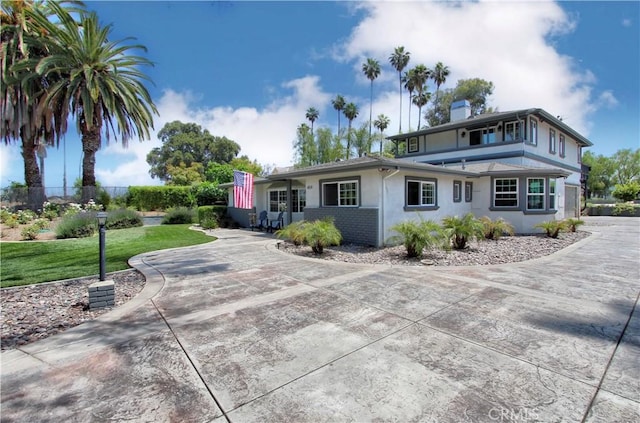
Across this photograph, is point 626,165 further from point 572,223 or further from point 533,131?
point 572,223

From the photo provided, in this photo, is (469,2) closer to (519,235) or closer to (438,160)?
(519,235)

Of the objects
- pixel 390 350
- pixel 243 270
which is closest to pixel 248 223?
pixel 243 270

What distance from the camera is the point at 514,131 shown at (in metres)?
18.6

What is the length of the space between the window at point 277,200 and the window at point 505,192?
11.3 m

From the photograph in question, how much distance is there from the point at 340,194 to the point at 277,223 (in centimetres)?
608

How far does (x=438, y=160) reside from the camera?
2211 cm

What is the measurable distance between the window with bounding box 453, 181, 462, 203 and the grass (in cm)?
1203

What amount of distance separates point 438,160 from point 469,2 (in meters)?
12.0

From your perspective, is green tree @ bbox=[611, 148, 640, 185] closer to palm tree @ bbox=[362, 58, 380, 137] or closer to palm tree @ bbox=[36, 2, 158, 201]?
palm tree @ bbox=[362, 58, 380, 137]

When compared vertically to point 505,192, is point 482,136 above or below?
above

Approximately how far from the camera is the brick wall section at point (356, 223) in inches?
429

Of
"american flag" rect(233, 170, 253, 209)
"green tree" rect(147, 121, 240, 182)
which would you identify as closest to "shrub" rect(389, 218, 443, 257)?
"american flag" rect(233, 170, 253, 209)

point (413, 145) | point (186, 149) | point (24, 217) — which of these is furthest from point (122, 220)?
point (186, 149)
